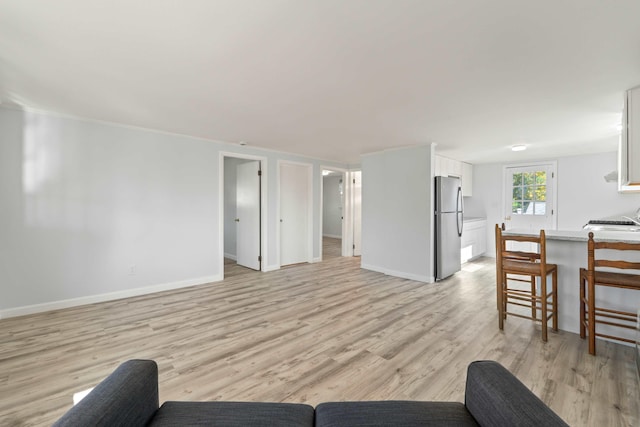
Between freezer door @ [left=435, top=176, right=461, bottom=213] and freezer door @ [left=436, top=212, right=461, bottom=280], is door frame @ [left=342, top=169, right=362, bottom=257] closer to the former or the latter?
freezer door @ [left=435, top=176, right=461, bottom=213]

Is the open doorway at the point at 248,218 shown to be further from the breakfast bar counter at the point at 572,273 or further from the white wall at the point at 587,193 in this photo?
the white wall at the point at 587,193

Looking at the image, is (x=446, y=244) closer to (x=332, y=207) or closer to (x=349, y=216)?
(x=349, y=216)

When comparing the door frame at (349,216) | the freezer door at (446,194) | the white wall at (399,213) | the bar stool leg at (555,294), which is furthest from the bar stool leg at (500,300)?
the door frame at (349,216)

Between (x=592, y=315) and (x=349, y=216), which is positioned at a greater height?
(x=349, y=216)

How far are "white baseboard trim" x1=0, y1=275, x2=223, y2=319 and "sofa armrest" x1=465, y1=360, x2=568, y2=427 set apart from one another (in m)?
4.05

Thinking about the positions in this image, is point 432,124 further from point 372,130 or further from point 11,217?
point 11,217

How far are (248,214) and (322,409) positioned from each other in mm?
4603

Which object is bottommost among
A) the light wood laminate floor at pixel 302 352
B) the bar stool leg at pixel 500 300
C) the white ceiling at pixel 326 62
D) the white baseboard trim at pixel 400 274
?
the light wood laminate floor at pixel 302 352

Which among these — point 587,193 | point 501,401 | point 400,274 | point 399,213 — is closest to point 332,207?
point 399,213

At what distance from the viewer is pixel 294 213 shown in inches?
230

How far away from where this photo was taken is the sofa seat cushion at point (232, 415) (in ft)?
3.25

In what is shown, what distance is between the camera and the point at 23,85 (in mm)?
2461

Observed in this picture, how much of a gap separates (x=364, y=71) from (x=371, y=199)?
10.9 ft

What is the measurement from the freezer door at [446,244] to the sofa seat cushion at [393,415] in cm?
367
